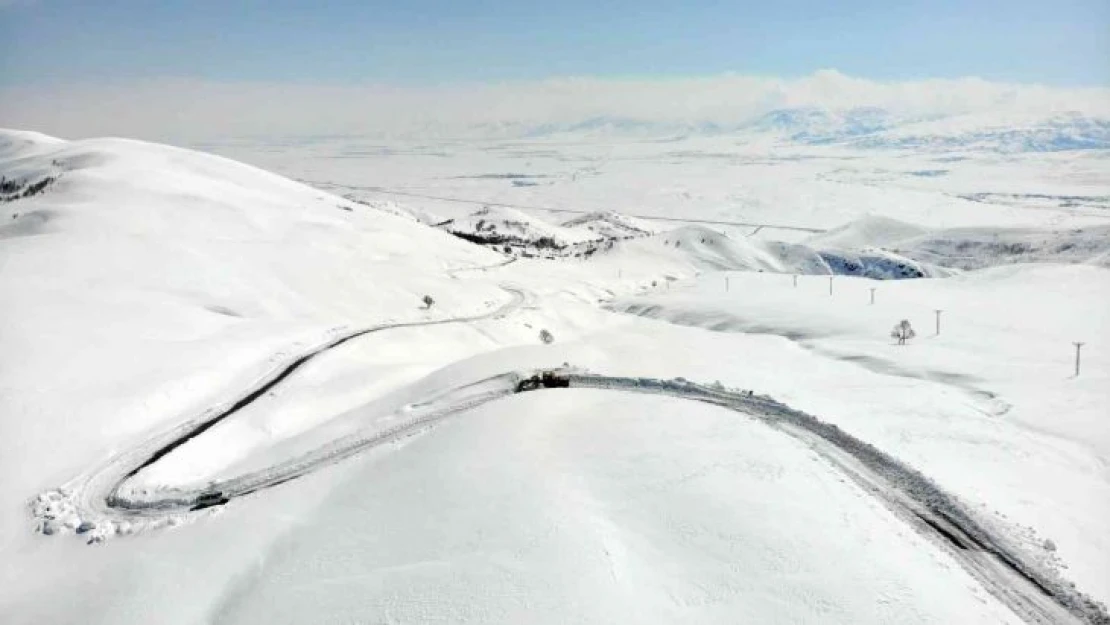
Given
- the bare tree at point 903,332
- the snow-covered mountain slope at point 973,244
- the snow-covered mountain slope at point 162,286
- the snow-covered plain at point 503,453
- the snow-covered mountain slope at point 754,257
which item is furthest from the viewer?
the snow-covered mountain slope at point 973,244

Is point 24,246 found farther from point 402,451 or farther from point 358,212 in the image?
point 358,212

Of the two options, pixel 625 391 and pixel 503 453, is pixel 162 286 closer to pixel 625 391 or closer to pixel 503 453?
pixel 625 391

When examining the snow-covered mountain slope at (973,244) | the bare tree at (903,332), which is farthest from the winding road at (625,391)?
the snow-covered mountain slope at (973,244)

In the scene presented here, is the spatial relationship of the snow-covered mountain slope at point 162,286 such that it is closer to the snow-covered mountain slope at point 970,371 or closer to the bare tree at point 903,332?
the snow-covered mountain slope at point 970,371

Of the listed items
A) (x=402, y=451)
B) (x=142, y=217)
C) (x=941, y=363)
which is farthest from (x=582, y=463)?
(x=142, y=217)

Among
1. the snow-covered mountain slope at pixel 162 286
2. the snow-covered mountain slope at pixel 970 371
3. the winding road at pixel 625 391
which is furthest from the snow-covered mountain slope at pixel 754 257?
the winding road at pixel 625 391

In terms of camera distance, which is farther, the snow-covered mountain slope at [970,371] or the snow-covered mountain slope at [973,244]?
the snow-covered mountain slope at [973,244]

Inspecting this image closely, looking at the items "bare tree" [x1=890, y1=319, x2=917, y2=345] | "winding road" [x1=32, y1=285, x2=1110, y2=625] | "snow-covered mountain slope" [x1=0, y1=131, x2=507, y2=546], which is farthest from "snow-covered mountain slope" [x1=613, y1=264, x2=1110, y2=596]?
"snow-covered mountain slope" [x1=0, y1=131, x2=507, y2=546]

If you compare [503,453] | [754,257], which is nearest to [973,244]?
[754,257]

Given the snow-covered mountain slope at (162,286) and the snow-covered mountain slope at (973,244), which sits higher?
the snow-covered mountain slope at (162,286)

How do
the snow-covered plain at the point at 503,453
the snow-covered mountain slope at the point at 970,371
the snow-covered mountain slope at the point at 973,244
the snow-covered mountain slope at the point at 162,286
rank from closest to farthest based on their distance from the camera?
the snow-covered plain at the point at 503,453 < the snow-covered mountain slope at the point at 970,371 < the snow-covered mountain slope at the point at 162,286 < the snow-covered mountain slope at the point at 973,244

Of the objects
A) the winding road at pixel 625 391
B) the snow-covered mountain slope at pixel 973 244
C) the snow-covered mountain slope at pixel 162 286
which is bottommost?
the snow-covered mountain slope at pixel 973 244
